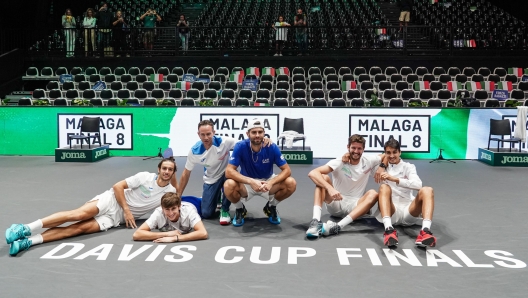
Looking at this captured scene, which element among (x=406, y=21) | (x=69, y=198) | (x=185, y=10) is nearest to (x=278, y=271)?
(x=69, y=198)

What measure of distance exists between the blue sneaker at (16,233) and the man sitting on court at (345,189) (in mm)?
3142

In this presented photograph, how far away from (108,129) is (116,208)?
825 centimetres

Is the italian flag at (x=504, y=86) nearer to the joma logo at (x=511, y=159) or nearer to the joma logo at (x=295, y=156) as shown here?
the joma logo at (x=511, y=159)

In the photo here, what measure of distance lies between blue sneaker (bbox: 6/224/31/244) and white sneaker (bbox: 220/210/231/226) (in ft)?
7.76

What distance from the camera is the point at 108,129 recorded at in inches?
593

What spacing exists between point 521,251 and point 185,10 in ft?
81.9

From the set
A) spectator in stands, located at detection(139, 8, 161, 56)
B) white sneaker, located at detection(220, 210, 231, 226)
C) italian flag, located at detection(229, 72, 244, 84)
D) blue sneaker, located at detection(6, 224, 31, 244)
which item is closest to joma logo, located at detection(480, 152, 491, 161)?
white sneaker, located at detection(220, 210, 231, 226)

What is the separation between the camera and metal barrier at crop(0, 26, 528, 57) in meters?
21.8

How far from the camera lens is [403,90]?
712 inches

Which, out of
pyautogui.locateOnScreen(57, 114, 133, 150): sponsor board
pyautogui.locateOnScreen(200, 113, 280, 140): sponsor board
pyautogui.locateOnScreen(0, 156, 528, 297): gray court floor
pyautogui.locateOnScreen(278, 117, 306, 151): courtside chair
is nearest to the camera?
pyautogui.locateOnScreen(0, 156, 528, 297): gray court floor

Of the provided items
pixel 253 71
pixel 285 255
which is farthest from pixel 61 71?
pixel 285 255

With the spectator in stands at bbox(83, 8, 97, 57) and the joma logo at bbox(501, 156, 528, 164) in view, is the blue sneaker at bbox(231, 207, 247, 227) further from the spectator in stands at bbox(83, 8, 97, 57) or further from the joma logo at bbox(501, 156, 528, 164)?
the spectator in stands at bbox(83, 8, 97, 57)

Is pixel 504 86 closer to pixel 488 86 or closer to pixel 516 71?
pixel 488 86

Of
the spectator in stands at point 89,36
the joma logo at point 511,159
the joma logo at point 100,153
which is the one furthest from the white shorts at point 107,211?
the spectator in stands at point 89,36
